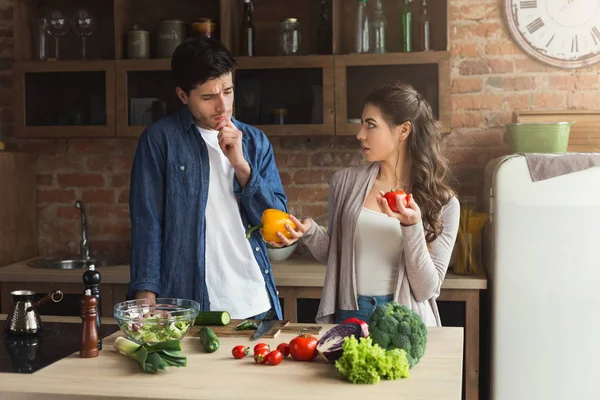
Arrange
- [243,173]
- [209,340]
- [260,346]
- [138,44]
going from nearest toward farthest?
[260,346]
[209,340]
[243,173]
[138,44]

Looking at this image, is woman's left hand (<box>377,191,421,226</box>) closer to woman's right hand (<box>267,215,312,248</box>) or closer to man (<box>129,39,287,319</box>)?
woman's right hand (<box>267,215,312,248</box>)

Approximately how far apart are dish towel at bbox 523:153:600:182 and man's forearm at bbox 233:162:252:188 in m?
1.36

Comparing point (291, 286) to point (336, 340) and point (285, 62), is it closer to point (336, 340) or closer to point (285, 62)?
point (285, 62)

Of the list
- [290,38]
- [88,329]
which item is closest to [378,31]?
[290,38]

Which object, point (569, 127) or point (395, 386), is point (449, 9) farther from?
point (395, 386)

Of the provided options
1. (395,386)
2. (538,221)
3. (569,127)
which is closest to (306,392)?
(395,386)

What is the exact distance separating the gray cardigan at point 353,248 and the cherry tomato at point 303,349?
562mm

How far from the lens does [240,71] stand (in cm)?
382

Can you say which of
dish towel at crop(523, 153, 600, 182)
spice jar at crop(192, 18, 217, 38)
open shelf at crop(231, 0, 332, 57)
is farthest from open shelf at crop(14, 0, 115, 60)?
dish towel at crop(523, 153, 600, 182)

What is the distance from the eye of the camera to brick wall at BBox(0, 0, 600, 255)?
3850 millimetres

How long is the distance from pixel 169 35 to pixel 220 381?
8.07 ft

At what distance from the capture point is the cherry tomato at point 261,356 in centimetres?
195

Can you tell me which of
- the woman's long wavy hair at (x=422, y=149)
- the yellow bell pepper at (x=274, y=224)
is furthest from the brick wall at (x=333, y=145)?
the yellow bell pepper at (x=274, y=224)

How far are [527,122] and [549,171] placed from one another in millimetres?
500
